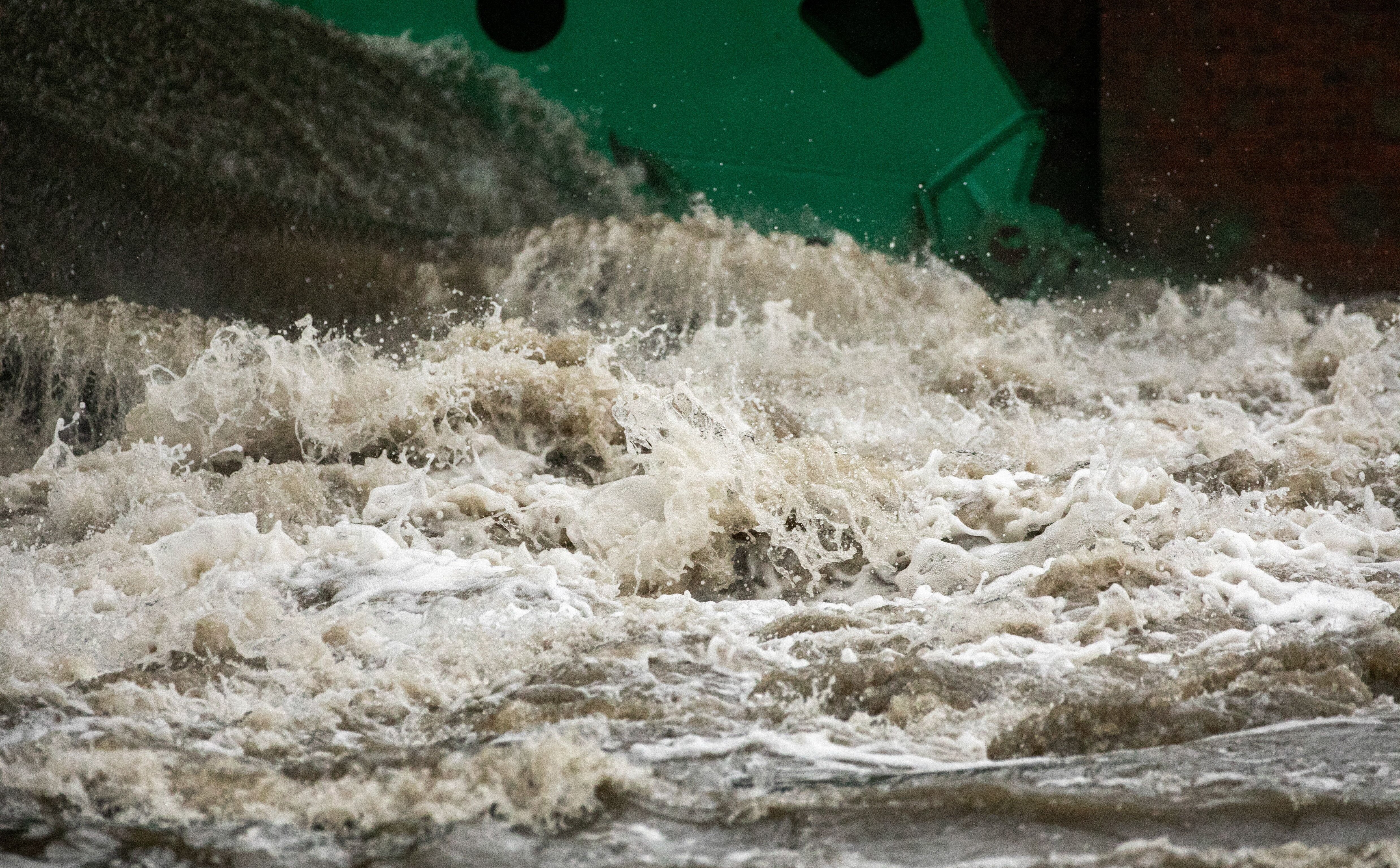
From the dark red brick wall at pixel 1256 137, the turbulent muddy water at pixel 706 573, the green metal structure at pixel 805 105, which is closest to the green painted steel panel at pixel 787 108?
the green metal structure at pixel 805 105

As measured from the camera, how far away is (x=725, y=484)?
10.2 ft

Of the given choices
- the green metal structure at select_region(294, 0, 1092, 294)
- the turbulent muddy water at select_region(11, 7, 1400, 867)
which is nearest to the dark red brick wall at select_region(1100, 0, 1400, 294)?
the turbulent muddy water at select_region(11, 7, 1400, 867)

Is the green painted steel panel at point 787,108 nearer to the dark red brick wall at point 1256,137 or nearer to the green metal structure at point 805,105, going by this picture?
the green metal structure at point 805,105

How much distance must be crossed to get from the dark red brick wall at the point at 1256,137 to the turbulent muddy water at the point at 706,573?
273 mm

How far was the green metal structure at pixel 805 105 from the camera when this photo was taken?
5.69 metres

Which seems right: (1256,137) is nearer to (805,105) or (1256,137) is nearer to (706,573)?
(805,105)

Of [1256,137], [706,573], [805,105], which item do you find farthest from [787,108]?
[706,573]

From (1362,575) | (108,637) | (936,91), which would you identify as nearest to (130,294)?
(108,637)

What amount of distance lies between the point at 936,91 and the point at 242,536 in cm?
422

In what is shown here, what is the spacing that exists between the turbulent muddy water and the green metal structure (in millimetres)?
239

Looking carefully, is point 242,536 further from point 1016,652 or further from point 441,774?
point 1016,652

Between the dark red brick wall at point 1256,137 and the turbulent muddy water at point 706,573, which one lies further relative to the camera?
the dark red brick wall at point 1256,137

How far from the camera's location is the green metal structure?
569 centimetres

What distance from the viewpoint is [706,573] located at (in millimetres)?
2893
